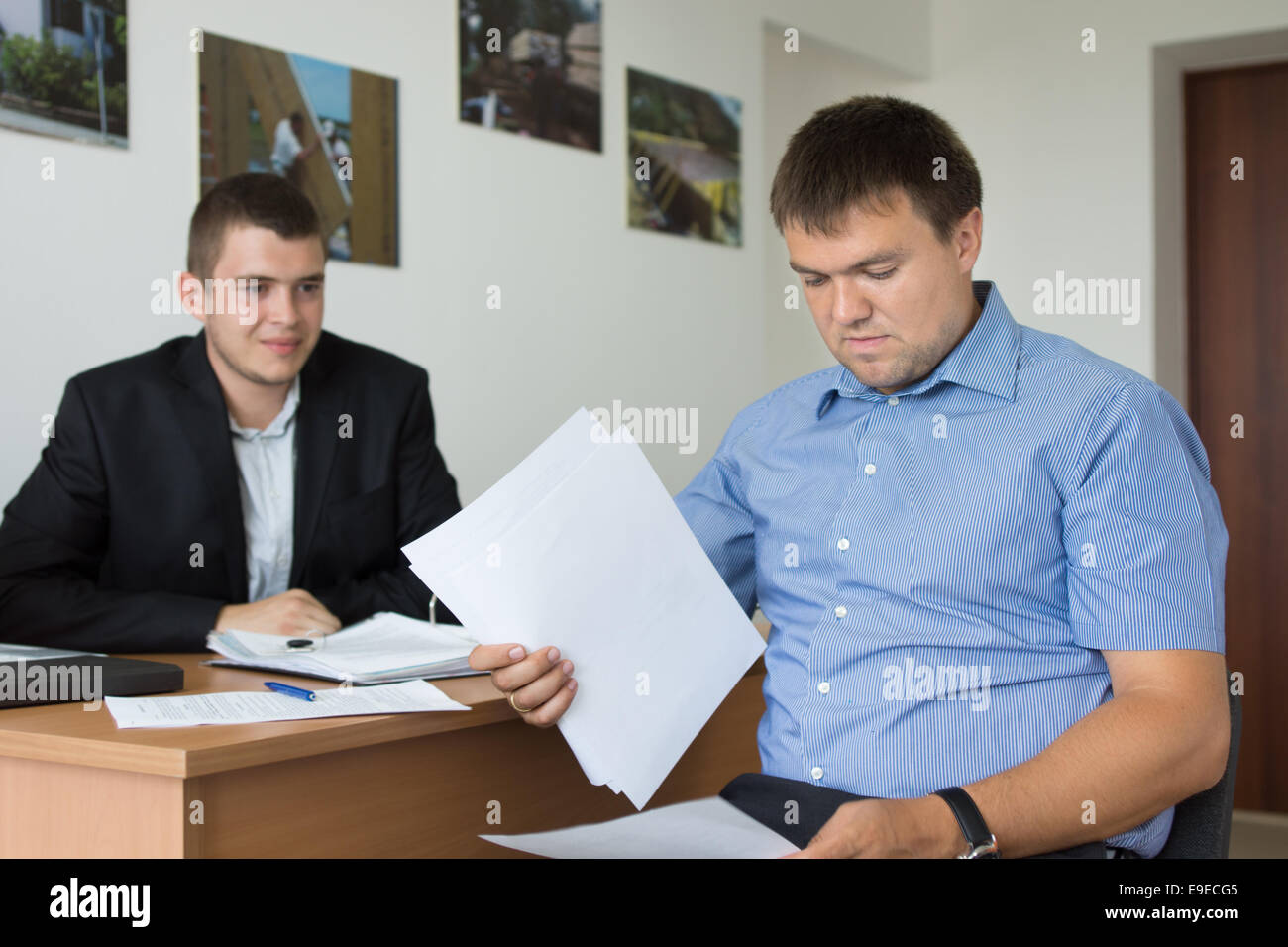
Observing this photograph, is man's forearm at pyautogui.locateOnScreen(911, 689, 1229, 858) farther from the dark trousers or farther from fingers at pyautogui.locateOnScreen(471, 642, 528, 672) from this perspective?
fingers at pyautogui.locateOnScreen(471, 642, 528, 672)

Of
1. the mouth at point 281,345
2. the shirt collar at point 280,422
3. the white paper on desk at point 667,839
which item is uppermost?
the mouth at point 281,345

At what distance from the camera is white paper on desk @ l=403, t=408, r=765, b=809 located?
1.25 metres

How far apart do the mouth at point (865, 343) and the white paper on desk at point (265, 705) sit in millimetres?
591

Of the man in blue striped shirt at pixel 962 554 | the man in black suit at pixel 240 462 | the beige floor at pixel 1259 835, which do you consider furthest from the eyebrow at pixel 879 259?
the beige floor at pixel 1259 835

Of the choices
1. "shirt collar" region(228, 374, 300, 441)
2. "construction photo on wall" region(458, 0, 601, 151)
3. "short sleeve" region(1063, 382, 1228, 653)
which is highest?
"construction photo on wall" region(458, 0, 601, 151)

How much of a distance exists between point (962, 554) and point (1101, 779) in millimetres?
281

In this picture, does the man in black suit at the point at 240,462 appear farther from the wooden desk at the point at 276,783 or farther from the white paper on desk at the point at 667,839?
the white paper on desk at the point at 667,839

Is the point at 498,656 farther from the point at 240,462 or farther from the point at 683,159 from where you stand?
the point at 683,159

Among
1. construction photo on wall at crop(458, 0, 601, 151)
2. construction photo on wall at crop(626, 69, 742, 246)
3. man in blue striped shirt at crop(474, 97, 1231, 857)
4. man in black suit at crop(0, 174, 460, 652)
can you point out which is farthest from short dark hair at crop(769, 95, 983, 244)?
construction photo on wall at crop(626, 69, 742, 246)

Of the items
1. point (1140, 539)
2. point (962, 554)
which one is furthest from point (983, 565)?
point (1140, 539)

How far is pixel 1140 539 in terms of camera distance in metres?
1.24

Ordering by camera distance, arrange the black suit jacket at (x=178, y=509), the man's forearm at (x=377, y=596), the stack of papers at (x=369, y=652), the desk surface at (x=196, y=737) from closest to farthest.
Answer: the desk surface at (x=196, y=737), the stack of papers at (x=369, y=652), the black suit jacket at (x=178, y=509), the man's forearm at (x=377, y=596)

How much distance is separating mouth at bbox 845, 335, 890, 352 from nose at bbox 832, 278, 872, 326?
0.09 feet

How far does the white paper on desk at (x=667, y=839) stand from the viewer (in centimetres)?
113
